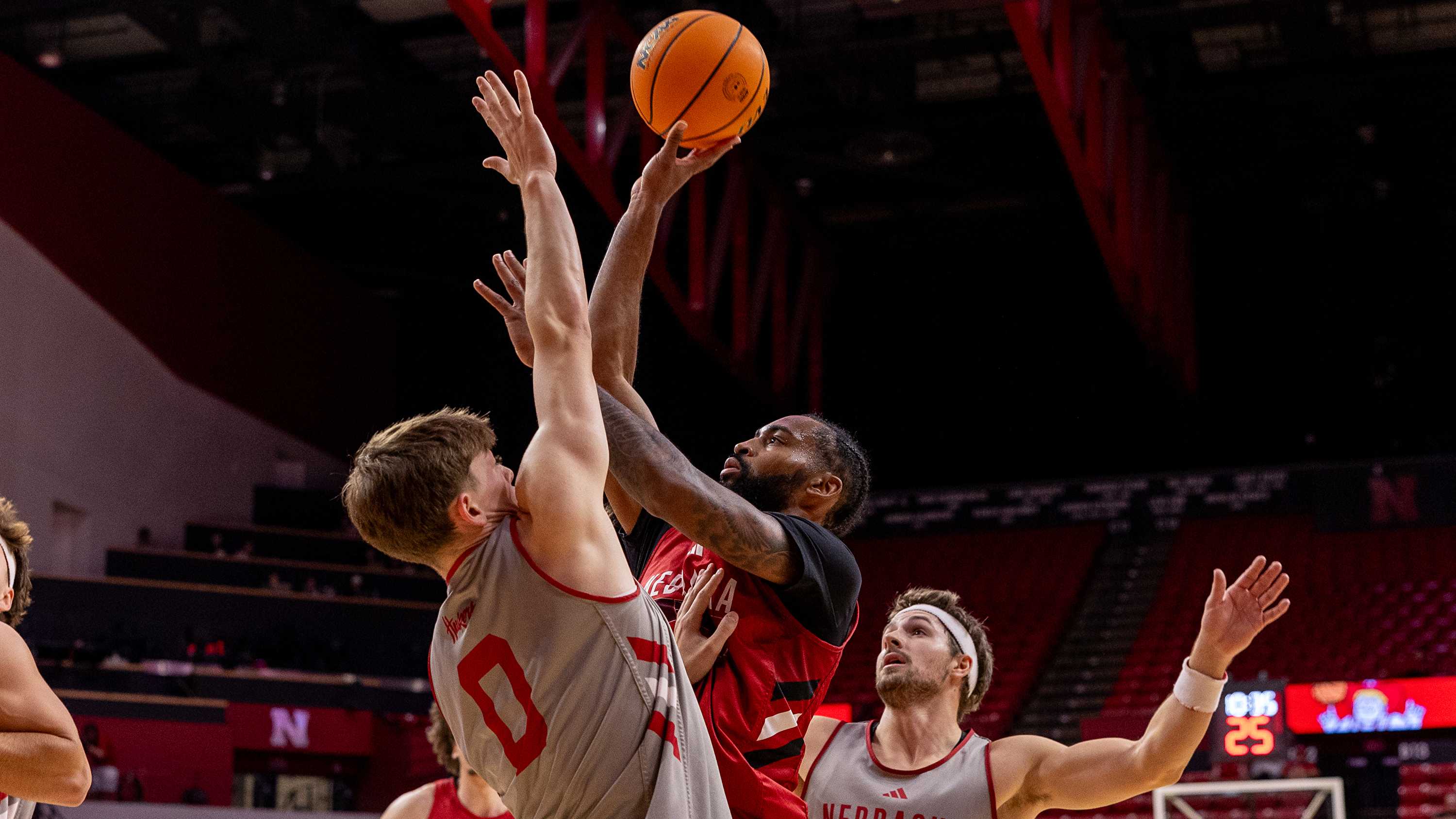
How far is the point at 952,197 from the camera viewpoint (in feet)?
63.8

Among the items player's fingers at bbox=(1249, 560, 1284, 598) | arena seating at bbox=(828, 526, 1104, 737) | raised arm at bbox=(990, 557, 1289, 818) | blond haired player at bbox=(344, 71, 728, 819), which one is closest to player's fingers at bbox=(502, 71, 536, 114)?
blond haired player at bbox=(344, 71, 728, 819)

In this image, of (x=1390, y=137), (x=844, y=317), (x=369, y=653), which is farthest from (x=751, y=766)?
(x=844, y=317)

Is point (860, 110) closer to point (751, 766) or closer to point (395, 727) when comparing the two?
point (395, 727)

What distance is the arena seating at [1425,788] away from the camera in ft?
40.2

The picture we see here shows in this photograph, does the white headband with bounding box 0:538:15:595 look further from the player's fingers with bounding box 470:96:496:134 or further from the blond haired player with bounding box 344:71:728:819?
the player's fingers with bounding box 470:96:496:134

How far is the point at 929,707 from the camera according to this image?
4637 millimetres

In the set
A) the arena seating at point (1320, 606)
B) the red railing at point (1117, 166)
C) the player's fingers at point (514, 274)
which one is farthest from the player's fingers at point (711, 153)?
the arena seating at point (1320, 606)

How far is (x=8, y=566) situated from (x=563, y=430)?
1458 millimetres

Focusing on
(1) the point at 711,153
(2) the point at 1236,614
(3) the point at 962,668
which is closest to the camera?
(1) the point at 711,153

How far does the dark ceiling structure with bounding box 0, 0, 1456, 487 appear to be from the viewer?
1548cm

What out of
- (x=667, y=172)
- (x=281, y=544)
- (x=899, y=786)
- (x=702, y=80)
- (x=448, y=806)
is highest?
(x=702, y=80)

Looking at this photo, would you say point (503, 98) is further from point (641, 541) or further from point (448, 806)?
point (448, 806)

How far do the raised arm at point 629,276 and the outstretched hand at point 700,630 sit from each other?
0.94 ft

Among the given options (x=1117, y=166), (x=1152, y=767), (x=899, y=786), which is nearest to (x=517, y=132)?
(x=899, y=786)
